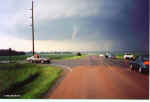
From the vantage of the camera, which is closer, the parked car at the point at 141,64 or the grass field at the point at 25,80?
the grass field at the point at 25,80

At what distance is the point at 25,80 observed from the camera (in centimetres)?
629

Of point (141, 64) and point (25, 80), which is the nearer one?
point (141, 64)

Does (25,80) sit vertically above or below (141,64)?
below

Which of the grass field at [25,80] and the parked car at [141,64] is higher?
the parked car at [141,64]

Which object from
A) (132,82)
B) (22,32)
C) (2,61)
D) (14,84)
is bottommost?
(14,84)

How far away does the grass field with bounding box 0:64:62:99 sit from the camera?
15.0ft

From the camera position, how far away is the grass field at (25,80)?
4570mm

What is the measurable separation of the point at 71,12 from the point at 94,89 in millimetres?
3078

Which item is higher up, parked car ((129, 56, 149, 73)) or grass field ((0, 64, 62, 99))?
parked car ((129, 56, 149, 73))

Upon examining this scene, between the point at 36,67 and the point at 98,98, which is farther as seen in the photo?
the point at 36,67

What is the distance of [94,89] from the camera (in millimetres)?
4191

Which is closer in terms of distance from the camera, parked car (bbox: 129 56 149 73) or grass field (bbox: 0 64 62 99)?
grass field (bbox: 0 64 62 99)

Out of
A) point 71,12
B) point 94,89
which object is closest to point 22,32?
point 71,12

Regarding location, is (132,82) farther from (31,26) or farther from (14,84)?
(14,84)
